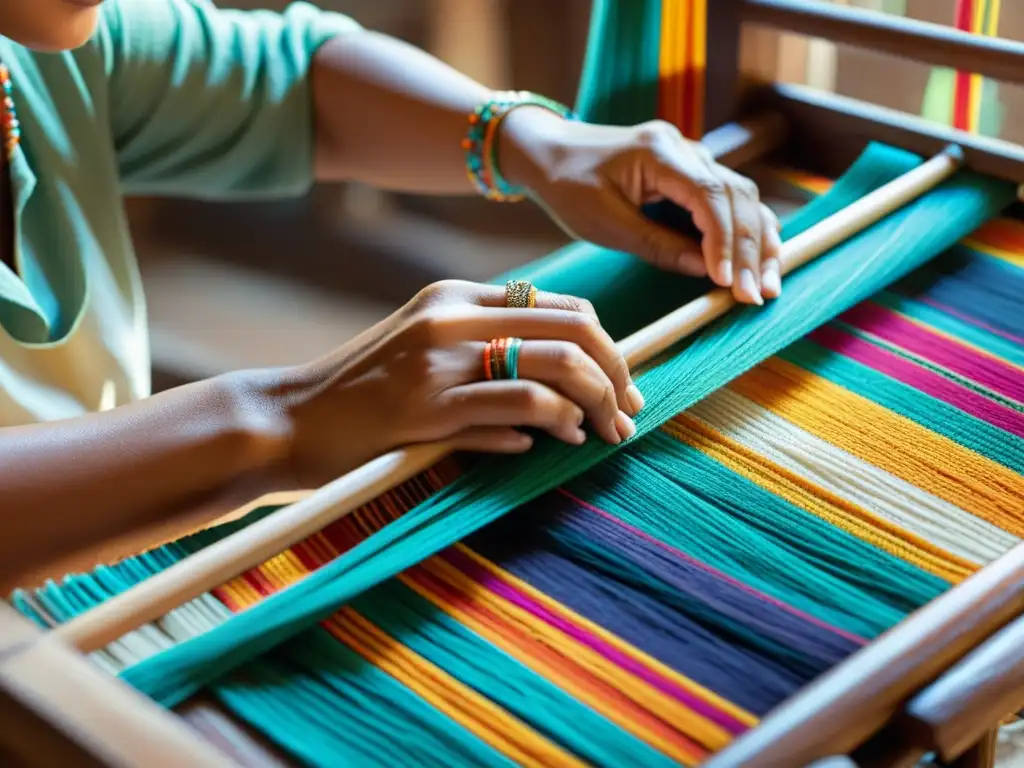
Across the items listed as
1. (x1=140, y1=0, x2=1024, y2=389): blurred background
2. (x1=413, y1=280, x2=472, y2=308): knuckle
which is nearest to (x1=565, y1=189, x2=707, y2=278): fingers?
(x1=413, y1=280, x2=472, y2=308): knuckle

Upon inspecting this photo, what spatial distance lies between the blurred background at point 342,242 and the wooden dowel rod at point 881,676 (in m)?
1.51

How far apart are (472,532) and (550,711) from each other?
144 millimetres

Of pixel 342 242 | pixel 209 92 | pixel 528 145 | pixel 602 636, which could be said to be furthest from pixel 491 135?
pixel 342 242

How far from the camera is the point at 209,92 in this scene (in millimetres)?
1163

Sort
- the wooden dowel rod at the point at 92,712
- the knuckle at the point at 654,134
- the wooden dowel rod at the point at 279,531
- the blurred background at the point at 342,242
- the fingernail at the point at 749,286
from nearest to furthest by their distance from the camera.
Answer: the wooden dowel rod at the point at 92,712 → the wooden dowel rod at the point at 279,531 → the fingernail at the point at 749,286 → the knuckle at the point at 654,134 → the blurred background at the point at 342,242

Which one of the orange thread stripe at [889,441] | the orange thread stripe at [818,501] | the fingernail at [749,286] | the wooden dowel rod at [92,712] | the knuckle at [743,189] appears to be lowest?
the orange thread stripe at [889,441]

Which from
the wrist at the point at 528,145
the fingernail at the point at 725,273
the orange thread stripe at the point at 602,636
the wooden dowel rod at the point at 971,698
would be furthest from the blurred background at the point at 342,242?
the wooden dowel rod at the point at 971,698

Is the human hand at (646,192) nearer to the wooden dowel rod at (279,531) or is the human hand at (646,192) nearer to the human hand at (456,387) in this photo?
the wooden dowel rod at (279,531)

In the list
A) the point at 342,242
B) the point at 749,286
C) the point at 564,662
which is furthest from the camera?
the point at 342,242

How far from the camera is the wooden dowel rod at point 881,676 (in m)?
0.51

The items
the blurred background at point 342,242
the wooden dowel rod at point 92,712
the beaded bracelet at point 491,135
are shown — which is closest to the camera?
the wooden dowel rod at point 92,712

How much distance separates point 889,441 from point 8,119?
2.52 ft

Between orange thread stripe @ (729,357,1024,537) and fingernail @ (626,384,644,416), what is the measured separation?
94mm

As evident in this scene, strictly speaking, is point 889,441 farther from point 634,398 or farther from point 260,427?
point 260,427
